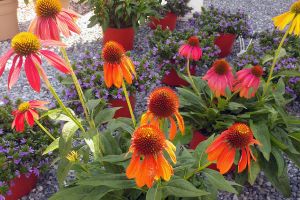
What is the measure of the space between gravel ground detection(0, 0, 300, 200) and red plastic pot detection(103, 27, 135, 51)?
0.53 feet

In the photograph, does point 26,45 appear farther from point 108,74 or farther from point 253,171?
point 253,171

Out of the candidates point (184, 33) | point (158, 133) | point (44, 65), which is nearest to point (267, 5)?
point (184, 33)

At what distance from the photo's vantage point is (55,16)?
45.6 inches

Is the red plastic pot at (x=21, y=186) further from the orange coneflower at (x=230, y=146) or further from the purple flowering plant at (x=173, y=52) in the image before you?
the purple flowering plant at (x=173, y=52)

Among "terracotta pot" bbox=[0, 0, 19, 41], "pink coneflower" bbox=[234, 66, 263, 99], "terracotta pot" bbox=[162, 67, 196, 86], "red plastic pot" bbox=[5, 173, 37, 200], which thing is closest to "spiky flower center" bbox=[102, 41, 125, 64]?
"pink coneflower" bbox=[234, 66, 263, 99]

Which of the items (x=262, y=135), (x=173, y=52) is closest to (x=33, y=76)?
(x=262, y=135)

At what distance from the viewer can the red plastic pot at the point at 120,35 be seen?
11.0ft

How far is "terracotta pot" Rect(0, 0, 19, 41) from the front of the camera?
3496 mm

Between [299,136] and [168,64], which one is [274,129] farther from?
[168,64]

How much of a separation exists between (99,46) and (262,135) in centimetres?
207

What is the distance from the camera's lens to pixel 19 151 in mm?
1836

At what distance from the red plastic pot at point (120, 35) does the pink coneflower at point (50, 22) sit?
2.18m

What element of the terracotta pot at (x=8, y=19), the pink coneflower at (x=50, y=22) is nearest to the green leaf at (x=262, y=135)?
A: the pink coneflower at (x=50, y=22)

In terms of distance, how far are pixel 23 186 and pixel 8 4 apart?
2184mm
